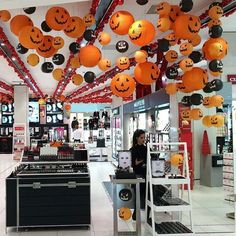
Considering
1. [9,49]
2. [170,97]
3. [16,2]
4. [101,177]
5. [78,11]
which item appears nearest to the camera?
[16,2]

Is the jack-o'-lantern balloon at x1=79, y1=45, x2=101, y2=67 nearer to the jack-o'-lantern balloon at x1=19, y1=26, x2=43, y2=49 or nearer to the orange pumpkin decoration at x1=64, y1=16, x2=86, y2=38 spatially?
the orange pumpkin decoration at x1=64, y1=16, x2=86, y2=38

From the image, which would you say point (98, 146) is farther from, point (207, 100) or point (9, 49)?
point (207, 100)

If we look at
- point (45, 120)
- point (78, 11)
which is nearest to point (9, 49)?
point (78, 11)

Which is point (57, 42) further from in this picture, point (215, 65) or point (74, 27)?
point (215, 65)

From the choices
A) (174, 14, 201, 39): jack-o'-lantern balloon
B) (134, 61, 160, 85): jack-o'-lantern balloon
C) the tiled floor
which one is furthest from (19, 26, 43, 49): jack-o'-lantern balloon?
the tiled floor

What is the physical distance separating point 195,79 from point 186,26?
82 cm

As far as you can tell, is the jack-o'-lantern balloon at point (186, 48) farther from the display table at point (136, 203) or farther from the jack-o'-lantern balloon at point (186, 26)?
the display table at point (136, 203)

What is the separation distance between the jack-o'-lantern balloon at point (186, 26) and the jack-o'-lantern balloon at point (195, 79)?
0.64 metres

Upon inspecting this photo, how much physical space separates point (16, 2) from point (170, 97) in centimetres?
437

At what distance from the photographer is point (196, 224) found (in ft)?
19.9

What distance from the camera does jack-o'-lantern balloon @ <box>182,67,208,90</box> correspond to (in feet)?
17.0

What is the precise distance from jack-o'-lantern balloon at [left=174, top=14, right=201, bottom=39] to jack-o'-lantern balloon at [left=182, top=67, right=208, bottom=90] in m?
0.64

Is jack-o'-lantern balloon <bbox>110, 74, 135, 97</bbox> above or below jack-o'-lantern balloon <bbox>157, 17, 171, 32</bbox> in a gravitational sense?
below

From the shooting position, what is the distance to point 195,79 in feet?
17.0
